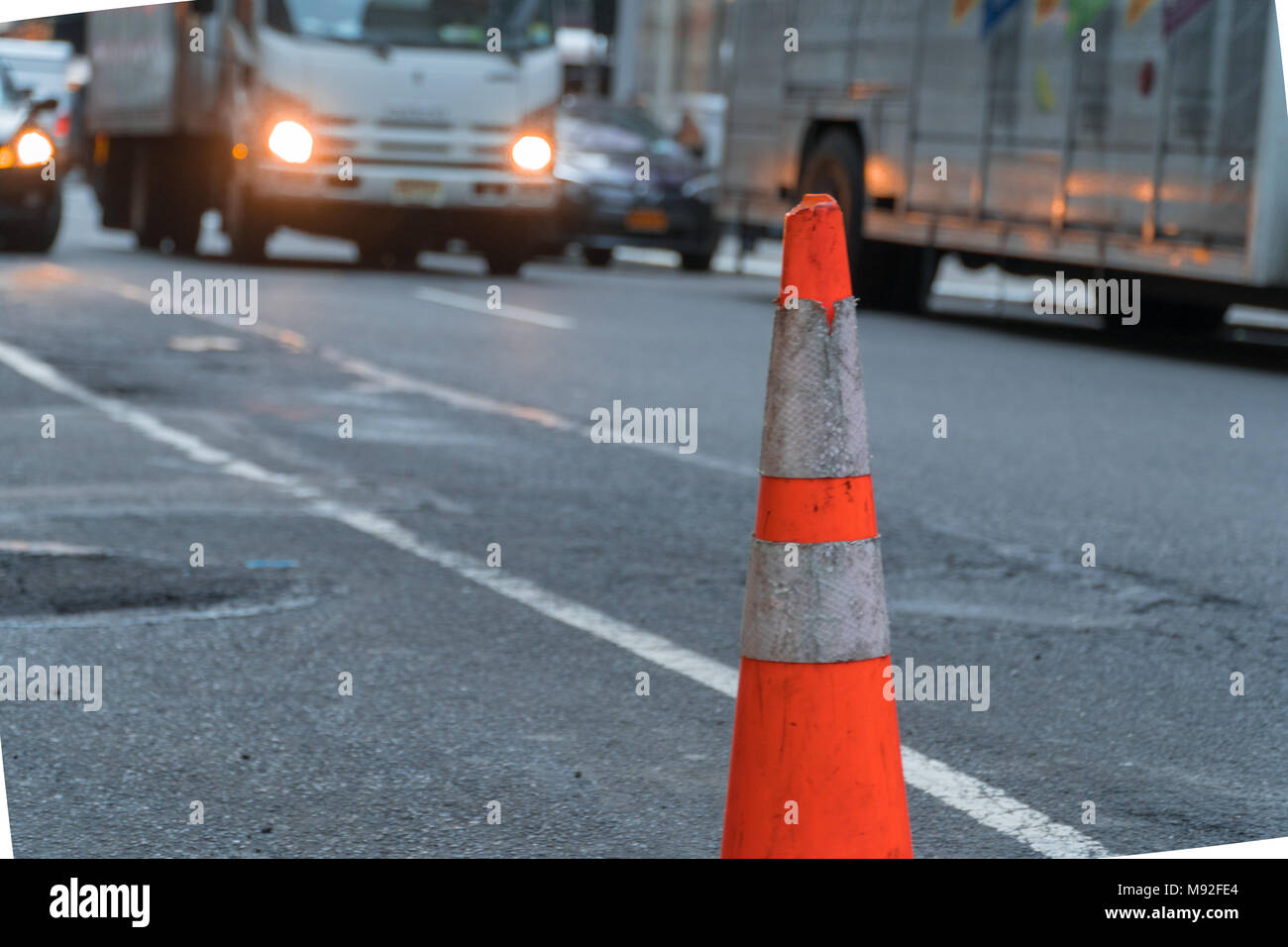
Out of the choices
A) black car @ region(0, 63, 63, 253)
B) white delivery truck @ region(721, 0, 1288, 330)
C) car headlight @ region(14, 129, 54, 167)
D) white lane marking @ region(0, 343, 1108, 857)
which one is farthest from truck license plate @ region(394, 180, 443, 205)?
white lane marking @ region(0, 343, 1108, 857)

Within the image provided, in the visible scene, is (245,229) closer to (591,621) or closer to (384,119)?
(384,119)

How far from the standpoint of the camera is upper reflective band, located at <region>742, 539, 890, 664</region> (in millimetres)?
3361

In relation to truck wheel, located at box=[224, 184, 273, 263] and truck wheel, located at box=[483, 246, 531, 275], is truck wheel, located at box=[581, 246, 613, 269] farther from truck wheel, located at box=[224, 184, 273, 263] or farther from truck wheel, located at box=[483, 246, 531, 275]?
truck wheel, located at box=[224, 184, 273, 263]

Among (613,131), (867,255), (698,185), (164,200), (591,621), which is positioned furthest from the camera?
(613,131)

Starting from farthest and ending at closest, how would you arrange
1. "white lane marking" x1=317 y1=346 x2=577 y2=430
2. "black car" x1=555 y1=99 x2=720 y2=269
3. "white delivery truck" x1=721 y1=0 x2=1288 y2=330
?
"black car" x1=555 y1=99 x2=720 y2=269
"white delivery truck" x1=721 y1=0 x2=1288 y2=330
"white lane marking" x1=317 y1=346 x2=577 y2=430

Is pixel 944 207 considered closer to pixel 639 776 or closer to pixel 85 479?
pixel 85 479

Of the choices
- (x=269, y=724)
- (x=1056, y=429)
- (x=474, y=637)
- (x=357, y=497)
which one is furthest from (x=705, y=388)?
(x=269, y=724)

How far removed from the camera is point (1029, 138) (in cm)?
1541

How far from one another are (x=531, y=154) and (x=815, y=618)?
1653 centimetres

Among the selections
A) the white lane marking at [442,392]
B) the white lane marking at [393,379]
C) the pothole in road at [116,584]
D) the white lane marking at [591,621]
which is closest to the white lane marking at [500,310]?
the white lane marking at [393,379]

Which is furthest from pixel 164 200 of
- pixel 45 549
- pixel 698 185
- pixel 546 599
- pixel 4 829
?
pixel 4 829

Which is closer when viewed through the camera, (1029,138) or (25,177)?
(1029,138)

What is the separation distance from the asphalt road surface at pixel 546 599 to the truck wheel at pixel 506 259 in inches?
304
